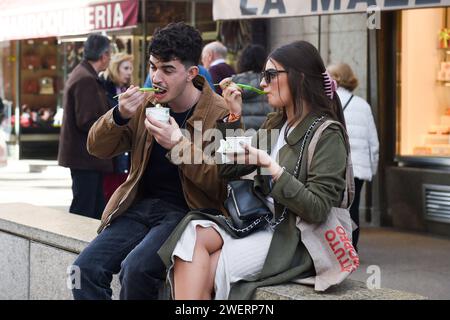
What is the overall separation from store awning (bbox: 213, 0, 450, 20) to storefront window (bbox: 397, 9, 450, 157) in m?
2.49

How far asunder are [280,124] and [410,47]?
630 centimetres

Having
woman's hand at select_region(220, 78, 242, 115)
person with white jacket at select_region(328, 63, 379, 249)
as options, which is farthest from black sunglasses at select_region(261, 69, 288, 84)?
person with white jacket at select_region(328, 63, 379, 249)

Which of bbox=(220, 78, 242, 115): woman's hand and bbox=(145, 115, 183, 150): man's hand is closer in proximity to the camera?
bbox=(145, 115, 183, 150): man's hand

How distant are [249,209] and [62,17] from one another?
9380 mm

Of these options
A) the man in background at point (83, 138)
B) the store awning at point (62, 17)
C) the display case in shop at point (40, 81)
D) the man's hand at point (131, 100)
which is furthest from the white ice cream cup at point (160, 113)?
the display case in shop at point (40, 81)

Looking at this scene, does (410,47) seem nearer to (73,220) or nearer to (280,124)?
(73,220)

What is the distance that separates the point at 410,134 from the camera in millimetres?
10695

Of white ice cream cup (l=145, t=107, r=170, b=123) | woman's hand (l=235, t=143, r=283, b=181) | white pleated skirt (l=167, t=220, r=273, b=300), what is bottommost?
white pleated skirt (l=167, t=220, r=273, b=300)

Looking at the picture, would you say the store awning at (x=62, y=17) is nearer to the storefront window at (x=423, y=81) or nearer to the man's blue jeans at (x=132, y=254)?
the storefront window at (x=423, y=81)

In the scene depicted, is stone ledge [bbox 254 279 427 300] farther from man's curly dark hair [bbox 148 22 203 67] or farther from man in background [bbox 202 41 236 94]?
man in background [bbox 202 41 236 94]

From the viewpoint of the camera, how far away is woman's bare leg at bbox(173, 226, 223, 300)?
13.6ft

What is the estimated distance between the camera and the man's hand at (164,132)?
4520mm

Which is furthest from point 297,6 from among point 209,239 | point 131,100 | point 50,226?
point 209,239

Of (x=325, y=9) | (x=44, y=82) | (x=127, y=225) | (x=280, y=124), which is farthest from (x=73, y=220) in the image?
(x=44, y=82)
